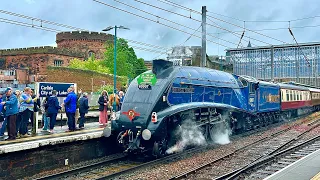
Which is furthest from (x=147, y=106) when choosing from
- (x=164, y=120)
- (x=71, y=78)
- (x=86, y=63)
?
(x=86, y=63)

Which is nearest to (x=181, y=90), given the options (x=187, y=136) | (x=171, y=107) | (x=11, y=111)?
(x=171, y=107)

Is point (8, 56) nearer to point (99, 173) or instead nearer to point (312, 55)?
point (99, 173)

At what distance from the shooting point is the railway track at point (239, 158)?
10422 mm

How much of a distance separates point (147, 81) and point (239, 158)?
Result: 14.5 ft

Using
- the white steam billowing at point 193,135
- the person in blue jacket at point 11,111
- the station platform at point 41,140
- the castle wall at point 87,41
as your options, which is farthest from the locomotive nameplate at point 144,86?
the castle wall at point 87,41

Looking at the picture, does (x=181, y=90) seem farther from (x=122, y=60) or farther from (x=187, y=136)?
(x=122, y=60)

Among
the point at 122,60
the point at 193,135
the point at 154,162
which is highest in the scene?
the point at 122,60

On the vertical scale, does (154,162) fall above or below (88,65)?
below

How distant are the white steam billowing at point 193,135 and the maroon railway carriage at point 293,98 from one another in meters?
11.3

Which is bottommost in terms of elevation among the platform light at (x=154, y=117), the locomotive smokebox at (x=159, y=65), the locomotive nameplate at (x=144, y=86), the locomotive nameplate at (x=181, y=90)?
the platform light at (x=154, y=117)

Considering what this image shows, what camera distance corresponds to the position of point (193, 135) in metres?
13.9

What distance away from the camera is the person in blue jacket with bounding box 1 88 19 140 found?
11.2 meters

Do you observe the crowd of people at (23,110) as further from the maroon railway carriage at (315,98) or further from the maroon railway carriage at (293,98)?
the maroon railway carriage at (315,98)

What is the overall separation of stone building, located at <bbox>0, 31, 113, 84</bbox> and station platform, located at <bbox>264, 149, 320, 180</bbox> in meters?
37.9
